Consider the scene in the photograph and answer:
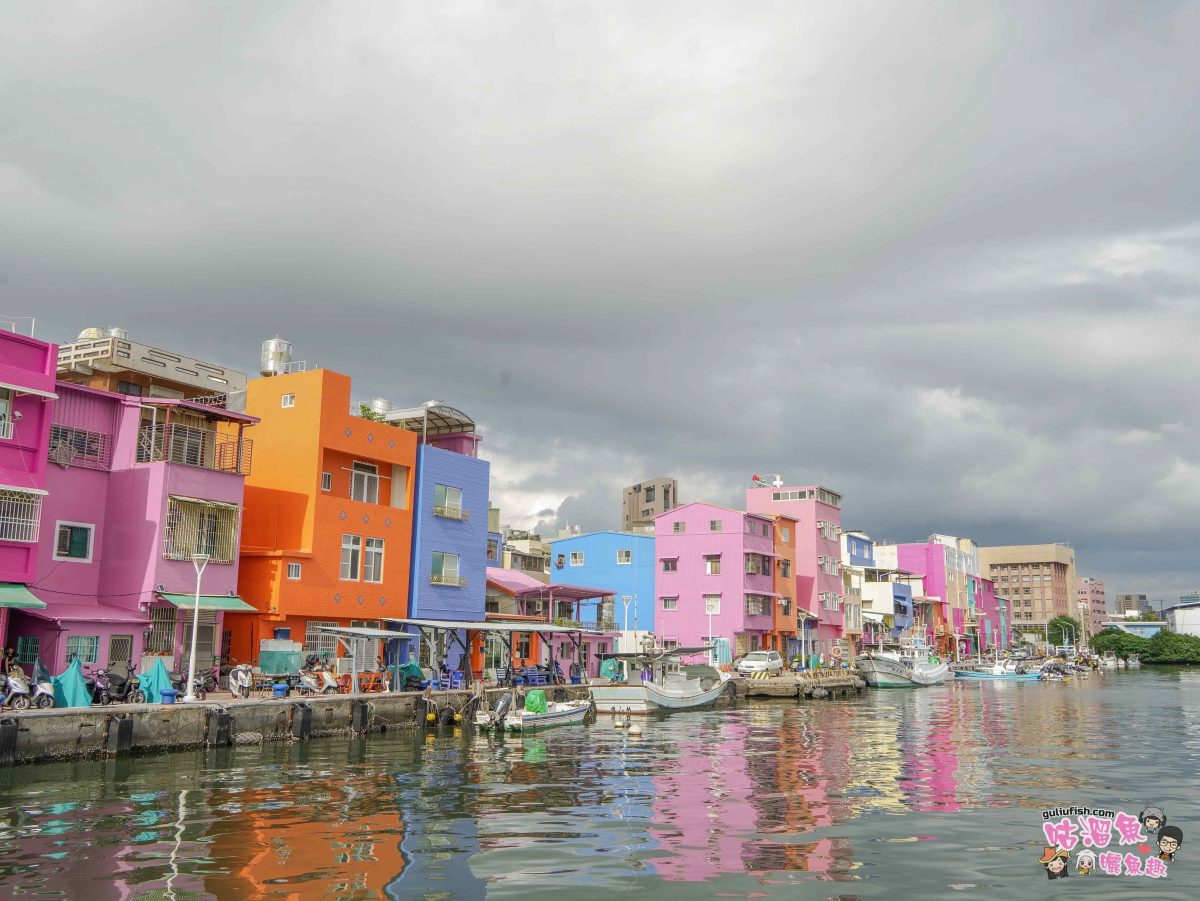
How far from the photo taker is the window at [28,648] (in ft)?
124

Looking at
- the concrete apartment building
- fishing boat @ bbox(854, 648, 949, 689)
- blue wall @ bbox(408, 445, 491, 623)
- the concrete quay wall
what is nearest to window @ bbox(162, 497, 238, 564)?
the concrete quay wall

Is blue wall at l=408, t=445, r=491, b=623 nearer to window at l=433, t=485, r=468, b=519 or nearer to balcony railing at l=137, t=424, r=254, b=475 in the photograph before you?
window at l=433, t=485, r=468, b=519

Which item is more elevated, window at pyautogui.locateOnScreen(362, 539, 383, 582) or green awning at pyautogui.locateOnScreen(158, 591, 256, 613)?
window at pyautogui.locateOnScreen(362, 539, 383, 582)

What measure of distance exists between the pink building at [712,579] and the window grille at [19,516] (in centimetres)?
5685

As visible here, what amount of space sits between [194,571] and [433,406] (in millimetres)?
19921

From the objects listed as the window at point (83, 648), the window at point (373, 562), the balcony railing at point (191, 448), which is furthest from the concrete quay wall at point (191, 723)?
the balcony railing at point (191, 448)

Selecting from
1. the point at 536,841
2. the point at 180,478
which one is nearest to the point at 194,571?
the point at 180,478

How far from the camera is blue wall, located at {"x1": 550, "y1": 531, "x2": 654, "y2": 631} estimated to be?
294 feet

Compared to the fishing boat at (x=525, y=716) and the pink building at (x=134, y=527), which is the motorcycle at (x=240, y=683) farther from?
the fishing boat at (x=525, y=716)

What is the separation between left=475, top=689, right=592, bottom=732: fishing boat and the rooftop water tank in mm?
22586

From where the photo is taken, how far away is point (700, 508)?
89250 mm

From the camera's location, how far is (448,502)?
5875cm

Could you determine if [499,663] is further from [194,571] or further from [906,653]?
[906,653]

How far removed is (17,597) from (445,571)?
2513cm
